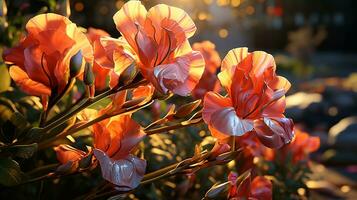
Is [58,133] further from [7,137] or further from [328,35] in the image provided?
[328,35]

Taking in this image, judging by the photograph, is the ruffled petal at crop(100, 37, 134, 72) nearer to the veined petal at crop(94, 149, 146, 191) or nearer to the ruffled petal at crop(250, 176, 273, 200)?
the veined petal at crop(94, 149, 146, 191)

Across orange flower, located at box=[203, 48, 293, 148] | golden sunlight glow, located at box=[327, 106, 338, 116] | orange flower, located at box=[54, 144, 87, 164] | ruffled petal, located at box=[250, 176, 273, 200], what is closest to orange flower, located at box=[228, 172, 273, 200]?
ruffled petal, located at box=[250, 176, 273, 200]

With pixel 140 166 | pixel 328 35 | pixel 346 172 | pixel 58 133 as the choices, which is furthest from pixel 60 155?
pixel 328 35

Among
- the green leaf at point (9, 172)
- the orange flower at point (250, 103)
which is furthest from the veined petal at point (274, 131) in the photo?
the green leaf at point (9, 172)

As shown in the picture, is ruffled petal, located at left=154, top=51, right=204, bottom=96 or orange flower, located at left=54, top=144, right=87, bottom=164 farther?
orange flower, located at left=54, top=144, right=87, bottom=164

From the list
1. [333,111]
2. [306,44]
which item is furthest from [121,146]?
Result: [306,44]

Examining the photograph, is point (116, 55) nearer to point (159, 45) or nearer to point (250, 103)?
point (159, 45)

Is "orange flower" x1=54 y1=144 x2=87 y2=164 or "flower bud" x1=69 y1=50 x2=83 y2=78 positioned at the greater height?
"flower bud" x1=69 y1=50 x2=83 y2=78
